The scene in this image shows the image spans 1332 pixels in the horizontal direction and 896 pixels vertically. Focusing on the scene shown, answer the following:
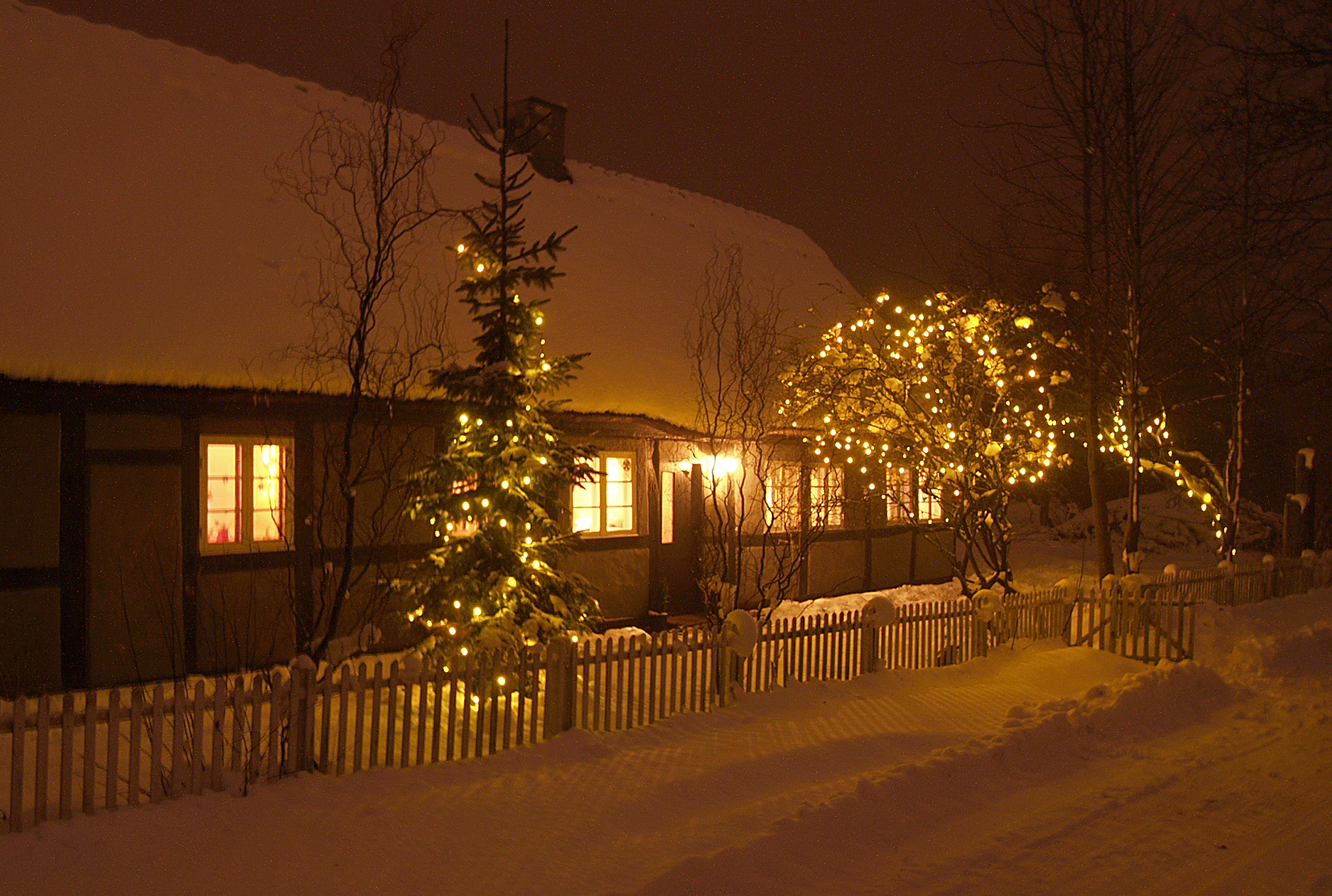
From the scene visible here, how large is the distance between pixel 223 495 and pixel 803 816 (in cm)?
674

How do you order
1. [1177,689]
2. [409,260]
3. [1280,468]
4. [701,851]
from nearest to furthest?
1. [701,851]
2. [1177,689]
3. [409,260]
4. [1280,468]

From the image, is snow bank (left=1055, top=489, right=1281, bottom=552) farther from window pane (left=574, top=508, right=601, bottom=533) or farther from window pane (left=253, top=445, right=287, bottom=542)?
window pane (left=253, top=445, right=287, bottom=542)

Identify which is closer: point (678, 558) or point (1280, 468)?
point (678, 558)

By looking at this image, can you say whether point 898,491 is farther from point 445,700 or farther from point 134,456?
point 134,456

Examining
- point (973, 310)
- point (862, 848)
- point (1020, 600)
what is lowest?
Answer: point (862, 848)

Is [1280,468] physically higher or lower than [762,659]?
higher

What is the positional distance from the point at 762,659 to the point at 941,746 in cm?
204

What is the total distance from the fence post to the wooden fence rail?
0.01 metres

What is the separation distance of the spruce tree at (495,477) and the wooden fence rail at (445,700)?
1.62 feet

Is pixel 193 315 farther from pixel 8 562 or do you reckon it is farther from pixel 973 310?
pixel 973 310

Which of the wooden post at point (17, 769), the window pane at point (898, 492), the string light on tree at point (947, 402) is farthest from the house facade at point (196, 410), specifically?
the window pane at point (898, 492)

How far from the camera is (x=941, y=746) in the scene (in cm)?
721

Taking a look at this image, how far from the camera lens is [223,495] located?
369 inches

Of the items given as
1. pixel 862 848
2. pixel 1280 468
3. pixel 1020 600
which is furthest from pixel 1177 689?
pixel 1280 468
